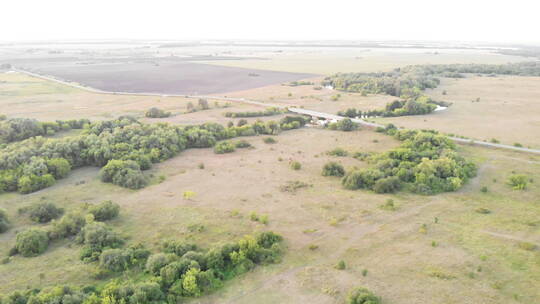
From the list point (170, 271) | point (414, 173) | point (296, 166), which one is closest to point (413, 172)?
point (414, 173)

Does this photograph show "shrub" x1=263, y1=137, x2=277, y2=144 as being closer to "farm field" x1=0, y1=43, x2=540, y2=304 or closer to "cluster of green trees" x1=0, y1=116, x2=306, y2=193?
Result: "farm field" x1=0, y1=43, x2=540, y2=304

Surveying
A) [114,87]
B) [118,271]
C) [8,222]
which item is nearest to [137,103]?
[114,87]

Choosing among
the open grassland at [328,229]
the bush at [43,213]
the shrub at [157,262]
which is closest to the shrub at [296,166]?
the open grassland at [328,229]

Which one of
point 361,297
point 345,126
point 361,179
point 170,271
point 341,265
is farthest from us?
point 345,126

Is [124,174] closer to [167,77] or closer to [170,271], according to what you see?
[170,271]

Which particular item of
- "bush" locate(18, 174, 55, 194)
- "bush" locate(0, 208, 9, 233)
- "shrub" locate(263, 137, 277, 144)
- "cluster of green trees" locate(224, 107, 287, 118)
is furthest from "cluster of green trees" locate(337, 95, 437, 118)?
"bush" locate(0, 208, 9, 233)

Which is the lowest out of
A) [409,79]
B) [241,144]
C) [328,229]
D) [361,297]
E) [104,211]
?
[328,229]

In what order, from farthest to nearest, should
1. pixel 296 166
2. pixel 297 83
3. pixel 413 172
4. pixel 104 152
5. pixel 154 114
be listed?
pixel 297 83 → pixel 154 114 → pixel 104 152 → pixel 296 166 → pixel 413 172

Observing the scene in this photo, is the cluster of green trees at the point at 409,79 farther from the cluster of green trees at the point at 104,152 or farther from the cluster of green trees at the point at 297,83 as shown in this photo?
the cluster of green trees at the point at 104,152
